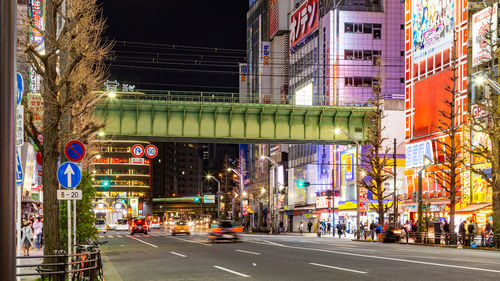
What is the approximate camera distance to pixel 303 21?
9669 cm

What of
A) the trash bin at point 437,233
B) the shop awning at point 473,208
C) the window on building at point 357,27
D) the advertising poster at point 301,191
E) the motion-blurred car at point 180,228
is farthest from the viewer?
the advertising poster at point 301,191

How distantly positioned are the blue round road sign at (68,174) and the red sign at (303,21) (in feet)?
258

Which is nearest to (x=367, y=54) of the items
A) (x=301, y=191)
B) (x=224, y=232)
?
(x=301, y=191)

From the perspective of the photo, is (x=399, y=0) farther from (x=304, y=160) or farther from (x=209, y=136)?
(x=209, y=136)

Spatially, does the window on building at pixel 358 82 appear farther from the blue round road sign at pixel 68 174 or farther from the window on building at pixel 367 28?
the blue round road sign at pixel 68 174

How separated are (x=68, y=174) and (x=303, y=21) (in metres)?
85.7

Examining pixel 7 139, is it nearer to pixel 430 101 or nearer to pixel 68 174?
pixel 68 174

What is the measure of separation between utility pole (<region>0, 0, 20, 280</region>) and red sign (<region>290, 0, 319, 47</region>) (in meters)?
88.2

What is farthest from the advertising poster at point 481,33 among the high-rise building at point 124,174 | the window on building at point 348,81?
the high-rise building at point 124,174

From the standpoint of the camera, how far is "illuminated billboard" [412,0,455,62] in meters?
51.4

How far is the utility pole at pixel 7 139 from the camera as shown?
326cm

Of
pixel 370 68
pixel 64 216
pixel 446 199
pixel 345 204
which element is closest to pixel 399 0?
pixel 370 68

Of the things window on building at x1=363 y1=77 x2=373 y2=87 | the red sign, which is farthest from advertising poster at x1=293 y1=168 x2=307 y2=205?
the red sign

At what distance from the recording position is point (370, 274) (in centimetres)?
1525
